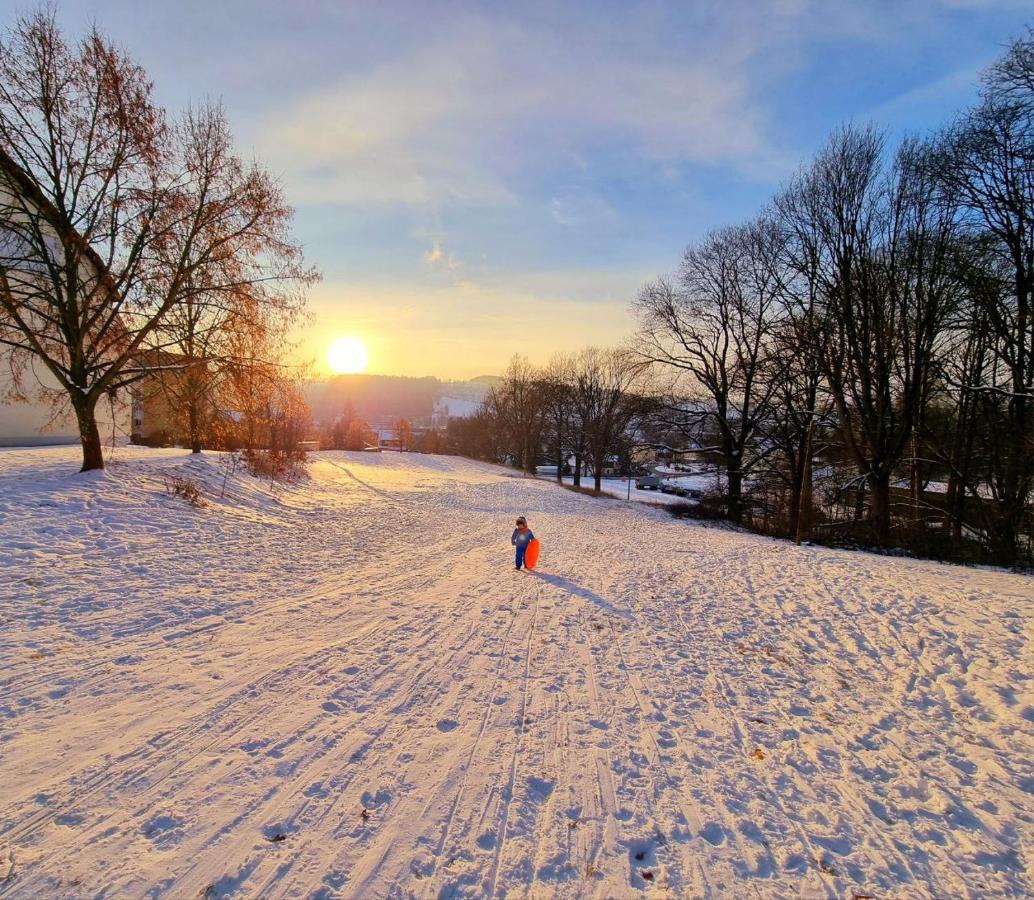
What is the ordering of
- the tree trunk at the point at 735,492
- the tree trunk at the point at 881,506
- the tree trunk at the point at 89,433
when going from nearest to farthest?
1. the tree trunk at the point at 89,433
2. the tree trunk at the point at 881,506
3. the tree trunk at the point at 735,492

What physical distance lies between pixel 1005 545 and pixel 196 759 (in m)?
20.5

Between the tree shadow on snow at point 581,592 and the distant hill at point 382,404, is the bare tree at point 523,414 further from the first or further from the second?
the distant hill at point 382,404

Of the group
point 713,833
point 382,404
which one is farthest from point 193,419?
point 382,404

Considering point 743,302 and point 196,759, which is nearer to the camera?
point 196,759

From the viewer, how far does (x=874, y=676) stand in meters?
5.58

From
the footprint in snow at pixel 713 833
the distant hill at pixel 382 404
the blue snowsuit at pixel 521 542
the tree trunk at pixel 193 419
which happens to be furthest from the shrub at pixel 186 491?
the distant hill at pixel 382 404

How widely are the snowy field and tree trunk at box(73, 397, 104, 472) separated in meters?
2.19

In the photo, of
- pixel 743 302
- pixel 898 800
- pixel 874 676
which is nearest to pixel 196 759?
pixel 898 800

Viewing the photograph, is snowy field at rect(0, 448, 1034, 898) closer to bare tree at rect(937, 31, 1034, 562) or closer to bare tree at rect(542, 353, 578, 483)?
bare tree at rect(937, 31, 1034, 562)

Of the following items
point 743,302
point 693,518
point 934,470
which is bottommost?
point 693,518

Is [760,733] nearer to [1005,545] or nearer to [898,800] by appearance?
[898,800]

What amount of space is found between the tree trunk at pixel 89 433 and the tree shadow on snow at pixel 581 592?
1057cm

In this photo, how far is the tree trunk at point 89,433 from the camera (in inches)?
421

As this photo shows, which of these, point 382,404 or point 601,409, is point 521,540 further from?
point 382,404
